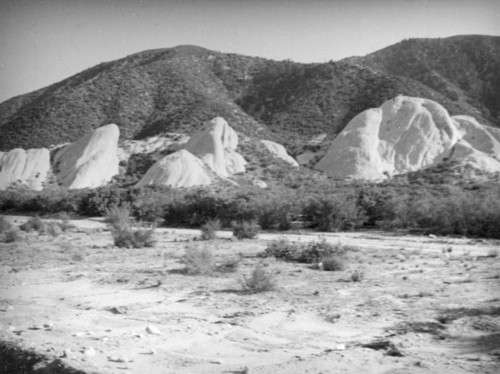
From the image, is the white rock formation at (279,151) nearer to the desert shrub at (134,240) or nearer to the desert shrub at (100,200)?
the desert shrub at (100,200)

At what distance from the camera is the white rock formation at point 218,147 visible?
5666 centimetres

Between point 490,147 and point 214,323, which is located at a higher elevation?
point 490,147

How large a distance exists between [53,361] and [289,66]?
87273 mm

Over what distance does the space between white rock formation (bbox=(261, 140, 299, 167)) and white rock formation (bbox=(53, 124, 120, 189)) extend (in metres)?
17.1

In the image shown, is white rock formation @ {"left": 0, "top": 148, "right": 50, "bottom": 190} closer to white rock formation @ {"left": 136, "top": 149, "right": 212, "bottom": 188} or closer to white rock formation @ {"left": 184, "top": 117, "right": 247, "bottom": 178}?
white rock formation @ {"left": 136, "top": 149, "right": 212, "bottom": 188}

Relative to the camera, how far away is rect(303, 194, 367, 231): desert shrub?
30.9 metres

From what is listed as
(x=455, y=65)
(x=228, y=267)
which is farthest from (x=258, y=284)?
(x=455, y=65)

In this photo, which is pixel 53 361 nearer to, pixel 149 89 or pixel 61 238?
pixel 61 238

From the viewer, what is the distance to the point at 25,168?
57.3 metres

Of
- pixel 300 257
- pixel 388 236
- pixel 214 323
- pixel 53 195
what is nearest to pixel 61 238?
pixel 300 257

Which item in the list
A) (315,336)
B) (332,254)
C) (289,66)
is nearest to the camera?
(315,336)

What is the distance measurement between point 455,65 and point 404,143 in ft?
105

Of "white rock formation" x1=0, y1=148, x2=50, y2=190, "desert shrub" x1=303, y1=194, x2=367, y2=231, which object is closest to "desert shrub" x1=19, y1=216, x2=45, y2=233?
"desert shrub" x1=303, y1=194, x2=367, y2=231

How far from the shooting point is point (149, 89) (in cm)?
7931
